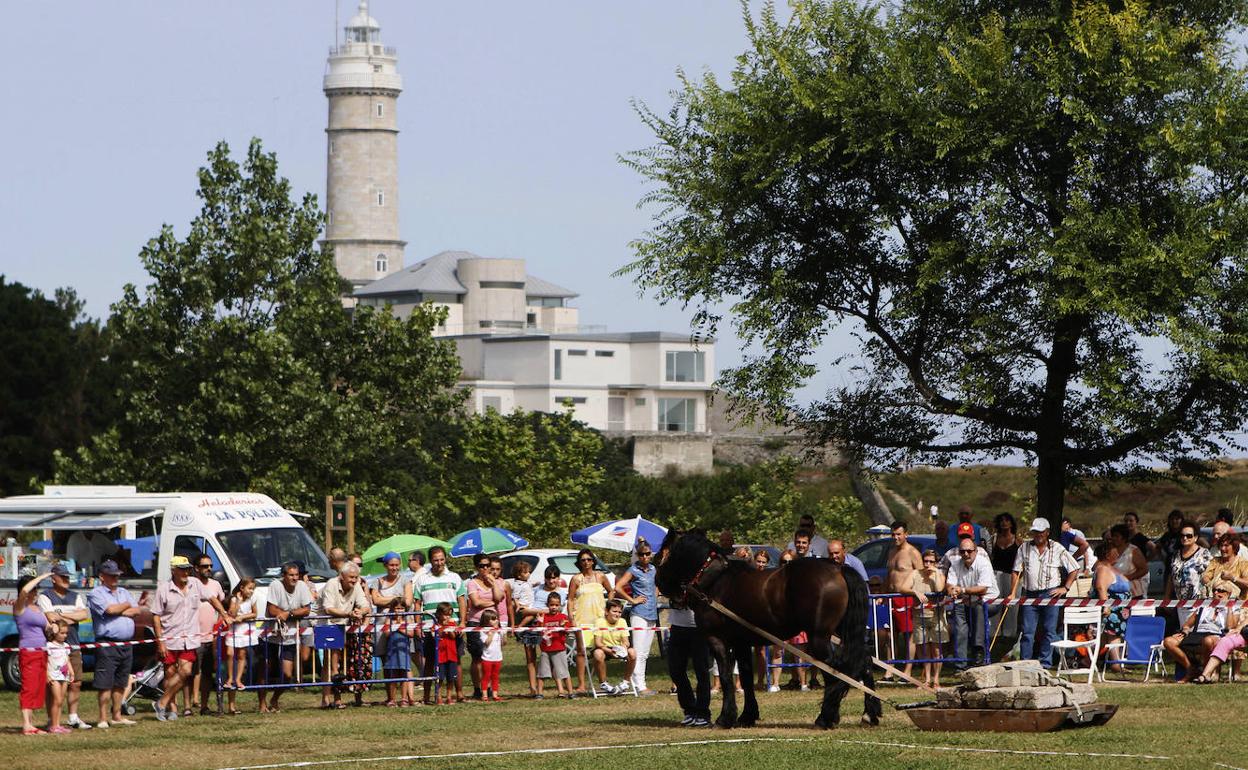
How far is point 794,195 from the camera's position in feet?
91.7

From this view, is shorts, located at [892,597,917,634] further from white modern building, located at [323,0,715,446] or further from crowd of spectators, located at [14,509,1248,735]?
white modern building, located at [323,0,715,446]

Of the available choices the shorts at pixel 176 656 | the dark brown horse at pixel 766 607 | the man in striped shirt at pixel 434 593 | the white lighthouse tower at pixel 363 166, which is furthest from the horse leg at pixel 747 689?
the white lighthouse tower at pixel 363 166

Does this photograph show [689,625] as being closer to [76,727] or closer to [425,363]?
[76,727]

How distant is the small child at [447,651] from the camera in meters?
21.5

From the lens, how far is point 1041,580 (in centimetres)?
2150

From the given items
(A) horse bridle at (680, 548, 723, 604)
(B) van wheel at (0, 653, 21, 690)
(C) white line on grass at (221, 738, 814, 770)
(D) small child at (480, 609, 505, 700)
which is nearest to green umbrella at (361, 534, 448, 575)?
(B) van wheel at (0, 653, 21, 690)

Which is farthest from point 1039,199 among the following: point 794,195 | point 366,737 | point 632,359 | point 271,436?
point 632,359

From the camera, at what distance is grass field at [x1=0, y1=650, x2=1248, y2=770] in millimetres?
14648

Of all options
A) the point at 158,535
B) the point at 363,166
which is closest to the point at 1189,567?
the point at 158,535

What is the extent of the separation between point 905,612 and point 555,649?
4.18 meters

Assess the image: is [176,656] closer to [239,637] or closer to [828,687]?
[239,637]

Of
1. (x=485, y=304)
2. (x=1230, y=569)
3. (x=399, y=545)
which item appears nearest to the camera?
(x=1230, y=569)

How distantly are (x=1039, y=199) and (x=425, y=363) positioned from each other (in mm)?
24948

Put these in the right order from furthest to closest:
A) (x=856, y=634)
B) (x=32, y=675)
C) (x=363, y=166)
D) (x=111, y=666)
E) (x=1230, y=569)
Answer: (x=363, y=166), (x=1230, y=569), (x=111, y=666), (x=32, y=675), (x=856, y=634)
